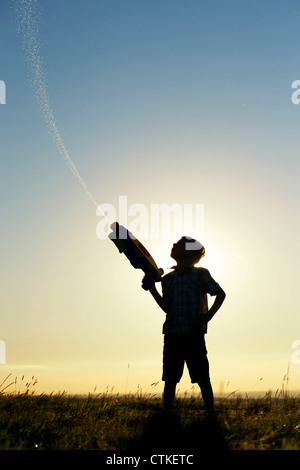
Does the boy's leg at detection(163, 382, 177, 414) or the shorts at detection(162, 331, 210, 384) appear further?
the boy's leg at detection(163, 382, 177, 414)

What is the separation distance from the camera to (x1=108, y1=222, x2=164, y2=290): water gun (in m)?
7.22

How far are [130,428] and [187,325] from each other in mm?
1574

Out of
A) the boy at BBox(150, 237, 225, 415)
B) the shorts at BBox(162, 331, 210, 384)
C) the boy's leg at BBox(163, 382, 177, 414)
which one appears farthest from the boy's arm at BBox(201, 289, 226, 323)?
the boy's leg at BBox(163, 382, 177, 414)

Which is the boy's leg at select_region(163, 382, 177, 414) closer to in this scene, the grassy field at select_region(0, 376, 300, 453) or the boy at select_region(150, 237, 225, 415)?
the boy at select_region(150, 237, 225, 415)

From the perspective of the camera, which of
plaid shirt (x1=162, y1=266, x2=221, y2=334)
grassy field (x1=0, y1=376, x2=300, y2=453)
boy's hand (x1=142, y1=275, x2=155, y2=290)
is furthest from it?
boy's hand (x1=142, y1=275, x2=155, y2=290)

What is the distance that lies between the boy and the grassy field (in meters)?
0.50

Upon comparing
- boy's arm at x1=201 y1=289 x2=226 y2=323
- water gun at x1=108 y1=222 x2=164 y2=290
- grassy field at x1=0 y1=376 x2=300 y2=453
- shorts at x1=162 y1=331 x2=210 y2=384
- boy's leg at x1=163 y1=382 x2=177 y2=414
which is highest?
water gun at x1=108 y1=222 x2=164 y2=290

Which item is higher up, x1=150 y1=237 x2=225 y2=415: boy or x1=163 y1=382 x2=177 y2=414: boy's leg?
x1=150 y1=237 x2=225 y2=415: boy

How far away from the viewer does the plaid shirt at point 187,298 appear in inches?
269

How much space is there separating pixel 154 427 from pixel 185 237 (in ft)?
9.02
